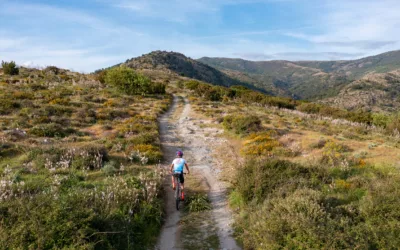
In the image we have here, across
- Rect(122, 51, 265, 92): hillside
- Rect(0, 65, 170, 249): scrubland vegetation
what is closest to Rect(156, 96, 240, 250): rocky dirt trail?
Rect(0, 65, 170, 249): scrubland vegetation

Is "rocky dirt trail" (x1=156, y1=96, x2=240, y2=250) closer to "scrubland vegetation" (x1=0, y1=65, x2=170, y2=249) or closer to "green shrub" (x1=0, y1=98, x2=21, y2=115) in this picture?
"scrubland vegetation" (x1=0, y1=65, x2=170, y2=249)

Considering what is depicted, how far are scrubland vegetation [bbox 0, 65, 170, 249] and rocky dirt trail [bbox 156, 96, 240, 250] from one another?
611 mm

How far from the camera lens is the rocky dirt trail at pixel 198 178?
7473 millimetres

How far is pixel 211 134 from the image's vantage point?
2025cm

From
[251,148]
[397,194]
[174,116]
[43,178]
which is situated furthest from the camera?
[174,116]

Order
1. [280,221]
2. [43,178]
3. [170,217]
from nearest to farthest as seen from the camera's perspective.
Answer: [280,221]
[170,217]
[43,178]

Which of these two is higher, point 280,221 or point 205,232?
point 280,221

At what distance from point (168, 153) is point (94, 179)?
19.0 feet

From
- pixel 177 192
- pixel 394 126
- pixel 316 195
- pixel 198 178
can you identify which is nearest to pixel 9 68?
pixel 198 178

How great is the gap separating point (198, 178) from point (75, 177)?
15.7 feet

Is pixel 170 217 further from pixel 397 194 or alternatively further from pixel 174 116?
pixel 174 116

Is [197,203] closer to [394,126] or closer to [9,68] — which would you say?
[394,126]

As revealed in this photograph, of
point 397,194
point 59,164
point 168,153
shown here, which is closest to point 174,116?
point 168,153

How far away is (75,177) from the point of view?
9.80 meters
